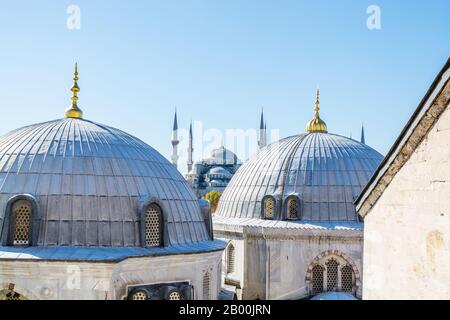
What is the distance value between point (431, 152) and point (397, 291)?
1.45 m

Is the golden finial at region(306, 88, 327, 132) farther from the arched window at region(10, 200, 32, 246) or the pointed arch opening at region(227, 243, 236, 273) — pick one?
the arched window at region(10, 200, 32, 246)

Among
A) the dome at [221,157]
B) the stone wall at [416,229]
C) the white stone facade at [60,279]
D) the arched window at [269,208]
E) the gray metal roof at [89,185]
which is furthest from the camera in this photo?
the dome at [221,157]

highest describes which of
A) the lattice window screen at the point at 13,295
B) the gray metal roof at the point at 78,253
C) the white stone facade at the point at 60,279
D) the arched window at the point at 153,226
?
the arched window at the point at 153,226

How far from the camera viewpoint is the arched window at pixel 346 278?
16594 millimetres

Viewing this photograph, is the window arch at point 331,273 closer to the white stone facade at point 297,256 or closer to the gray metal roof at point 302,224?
the white stone facade at point 297,256

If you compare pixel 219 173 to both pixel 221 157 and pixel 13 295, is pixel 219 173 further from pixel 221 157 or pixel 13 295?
pixel 13 295

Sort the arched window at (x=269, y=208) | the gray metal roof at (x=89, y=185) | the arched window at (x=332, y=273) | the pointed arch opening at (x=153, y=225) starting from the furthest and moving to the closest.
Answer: the arched window at (x=269, y=208) → the arched window at (x=332, y=273) → the pointed arch opening at (x=153, y=225) → the gray metal roof at (x=89, y=185)

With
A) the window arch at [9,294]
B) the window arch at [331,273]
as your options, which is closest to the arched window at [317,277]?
the window arch at [331,273]

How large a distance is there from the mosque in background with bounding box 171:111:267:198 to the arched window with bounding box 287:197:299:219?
48.0m

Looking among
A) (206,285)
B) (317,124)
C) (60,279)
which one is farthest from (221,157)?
(60,279)

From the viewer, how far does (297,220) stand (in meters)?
17.5

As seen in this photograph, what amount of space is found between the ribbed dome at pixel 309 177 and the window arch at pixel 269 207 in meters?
0.29

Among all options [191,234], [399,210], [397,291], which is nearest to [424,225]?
[399,210]

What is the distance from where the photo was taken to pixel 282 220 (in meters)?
17.7
